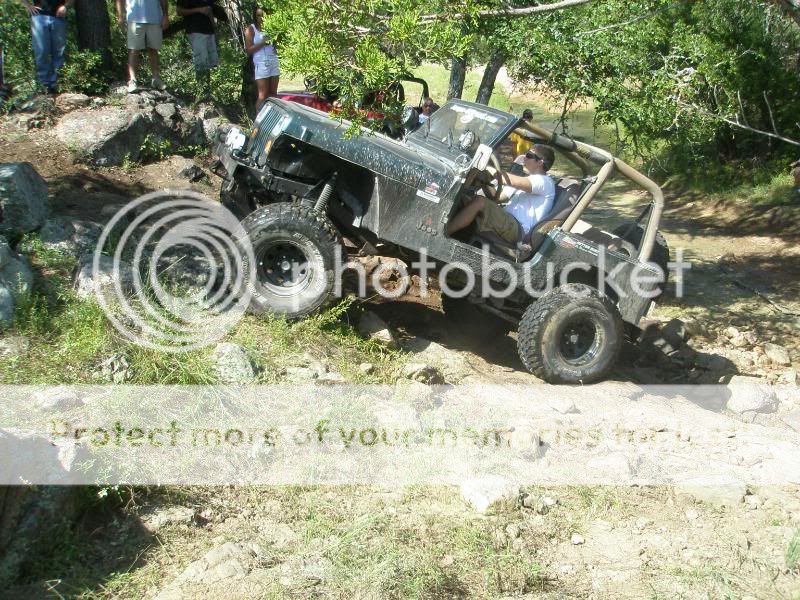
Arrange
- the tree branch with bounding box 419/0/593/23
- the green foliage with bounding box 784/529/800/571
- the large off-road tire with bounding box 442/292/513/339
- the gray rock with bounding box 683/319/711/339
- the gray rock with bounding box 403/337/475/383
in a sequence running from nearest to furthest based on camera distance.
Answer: the green foliage with bounding box 784/529/800/571, the tree branch with bounding box 419/0/593/23, the gray rock with bounding box 403/337/475/383, the large off-road tire with bounding box 442/292/513/339, the gray rock with bounding box 683/319/711/339

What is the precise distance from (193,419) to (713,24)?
1027 centimetres

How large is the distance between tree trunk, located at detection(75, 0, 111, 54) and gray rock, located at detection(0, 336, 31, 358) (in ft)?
17.7

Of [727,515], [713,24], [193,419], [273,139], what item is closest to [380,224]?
[273,139]

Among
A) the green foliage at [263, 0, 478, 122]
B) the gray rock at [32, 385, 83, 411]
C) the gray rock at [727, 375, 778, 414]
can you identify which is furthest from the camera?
the gray rock at [727, 375, 778, 414]

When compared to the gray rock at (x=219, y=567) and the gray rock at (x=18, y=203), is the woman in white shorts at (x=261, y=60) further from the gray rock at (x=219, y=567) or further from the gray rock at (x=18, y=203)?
the gray rock at (x=219, y=567)

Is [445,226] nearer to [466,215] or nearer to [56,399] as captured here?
[466,215]

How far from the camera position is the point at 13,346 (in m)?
5.23

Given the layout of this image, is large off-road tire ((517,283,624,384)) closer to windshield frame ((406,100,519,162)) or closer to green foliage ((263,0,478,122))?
windshield frame ((406,100,519,162))

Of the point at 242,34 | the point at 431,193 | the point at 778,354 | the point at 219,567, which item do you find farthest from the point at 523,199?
the point at 242,34

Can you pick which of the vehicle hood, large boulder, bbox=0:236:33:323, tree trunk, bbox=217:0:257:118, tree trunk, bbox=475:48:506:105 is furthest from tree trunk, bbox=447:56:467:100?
large boulder, bbox=0:236:33:323

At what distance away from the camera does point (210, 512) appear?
15.3 ft

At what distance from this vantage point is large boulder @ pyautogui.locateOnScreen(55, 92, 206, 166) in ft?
27.8

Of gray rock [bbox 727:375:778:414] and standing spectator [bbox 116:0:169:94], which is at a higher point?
standing spectator [bbox 116:0:169:94]

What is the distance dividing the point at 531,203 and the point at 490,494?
2649mm
